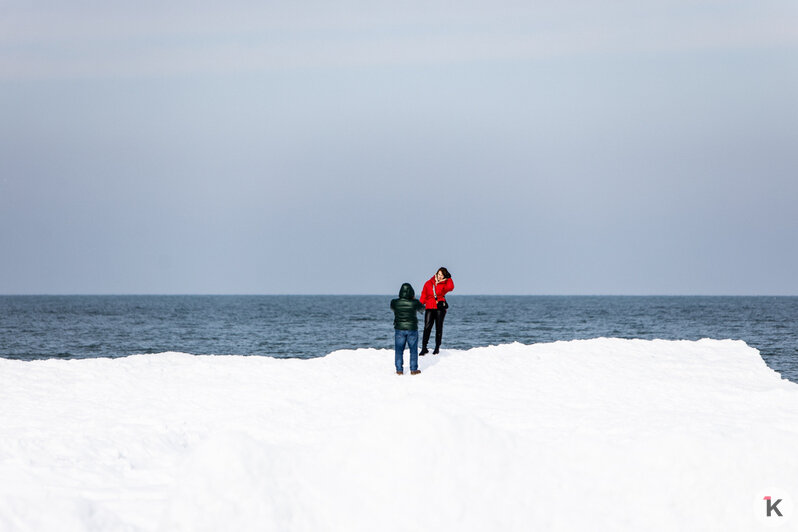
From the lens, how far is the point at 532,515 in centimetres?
668

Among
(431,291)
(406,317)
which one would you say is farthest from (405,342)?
(431,291)

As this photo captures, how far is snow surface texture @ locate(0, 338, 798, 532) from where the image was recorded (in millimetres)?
6477

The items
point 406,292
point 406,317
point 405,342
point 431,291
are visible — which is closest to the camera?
point 406,317


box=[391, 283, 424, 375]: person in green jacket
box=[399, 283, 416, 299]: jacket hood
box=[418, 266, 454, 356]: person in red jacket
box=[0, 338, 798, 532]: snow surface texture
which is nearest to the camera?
box=[0, 338, 798, 532]: snow surface texture

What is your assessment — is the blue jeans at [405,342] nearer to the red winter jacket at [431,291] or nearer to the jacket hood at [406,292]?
the jacket hood at [406,292]

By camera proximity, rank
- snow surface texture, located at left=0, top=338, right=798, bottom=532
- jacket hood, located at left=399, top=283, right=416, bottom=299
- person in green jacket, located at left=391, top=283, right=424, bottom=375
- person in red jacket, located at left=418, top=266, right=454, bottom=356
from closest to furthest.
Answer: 1. snow surface texture, located at left=0, top=338, right=798, bottom=532
2. person in green jacket, located at left=391, top=283, right=424, bottom=375
3. jacket hood, located at left=399, top=283, right=416, bottom=299
4. person in red jacket, located at left=418, top=266, right=454, bottom=356

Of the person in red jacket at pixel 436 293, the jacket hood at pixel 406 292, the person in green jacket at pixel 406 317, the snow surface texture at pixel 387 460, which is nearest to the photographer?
the snow surface texture at pixel 387 460

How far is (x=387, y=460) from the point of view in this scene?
6883 millimetres

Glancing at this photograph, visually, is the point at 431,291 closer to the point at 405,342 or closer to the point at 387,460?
the point at 405,342

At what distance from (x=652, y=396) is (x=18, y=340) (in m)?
48.5

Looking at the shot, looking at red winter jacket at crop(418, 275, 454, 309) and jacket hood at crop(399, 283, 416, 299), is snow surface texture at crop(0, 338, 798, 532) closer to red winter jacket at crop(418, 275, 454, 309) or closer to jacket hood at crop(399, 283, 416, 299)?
jacket hood at crop(399, 283, 416, 299)

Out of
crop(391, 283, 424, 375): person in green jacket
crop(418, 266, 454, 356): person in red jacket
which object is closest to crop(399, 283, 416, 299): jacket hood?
crop(391, 283, 424, 375): person in green jacket

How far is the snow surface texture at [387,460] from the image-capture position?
6477 millimetres

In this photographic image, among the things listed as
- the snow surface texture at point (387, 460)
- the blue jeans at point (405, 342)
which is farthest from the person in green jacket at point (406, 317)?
the snow surface texture at point (387, 460)
